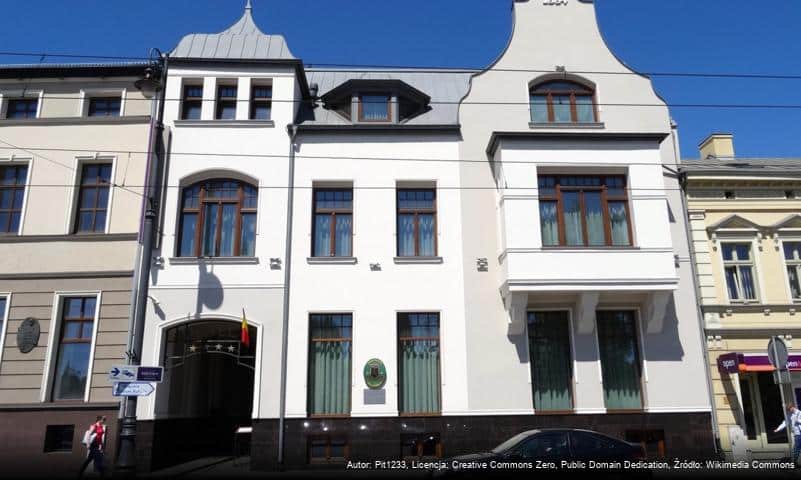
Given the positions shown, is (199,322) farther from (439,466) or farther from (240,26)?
(240,26)

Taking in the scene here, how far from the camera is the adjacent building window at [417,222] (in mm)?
18156

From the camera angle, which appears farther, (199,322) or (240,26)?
(240,26)

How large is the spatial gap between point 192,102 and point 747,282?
18.9 m

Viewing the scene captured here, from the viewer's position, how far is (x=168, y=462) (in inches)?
675

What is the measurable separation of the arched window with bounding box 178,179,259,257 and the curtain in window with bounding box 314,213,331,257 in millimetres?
1900

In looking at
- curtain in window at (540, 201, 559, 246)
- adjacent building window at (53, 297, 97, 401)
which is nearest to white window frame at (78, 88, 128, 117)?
adjacent building window at (53, 297, 97, 401)

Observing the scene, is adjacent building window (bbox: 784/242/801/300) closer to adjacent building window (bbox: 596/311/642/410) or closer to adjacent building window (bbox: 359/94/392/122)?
adjacent building window (bbox: 596/311/642/410)

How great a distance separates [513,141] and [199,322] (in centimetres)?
1083

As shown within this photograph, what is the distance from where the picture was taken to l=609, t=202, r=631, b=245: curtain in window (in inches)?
697

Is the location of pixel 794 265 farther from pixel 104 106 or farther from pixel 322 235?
pixel 104 106

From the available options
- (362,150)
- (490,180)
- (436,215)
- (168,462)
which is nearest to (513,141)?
(490,180)

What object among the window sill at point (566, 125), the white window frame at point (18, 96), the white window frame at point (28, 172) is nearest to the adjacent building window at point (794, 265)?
the window sill at point (566, 125)

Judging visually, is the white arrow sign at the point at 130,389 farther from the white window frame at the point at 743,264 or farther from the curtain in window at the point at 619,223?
the white window frame at the point at 743,264

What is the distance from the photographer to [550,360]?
56.9 feet
